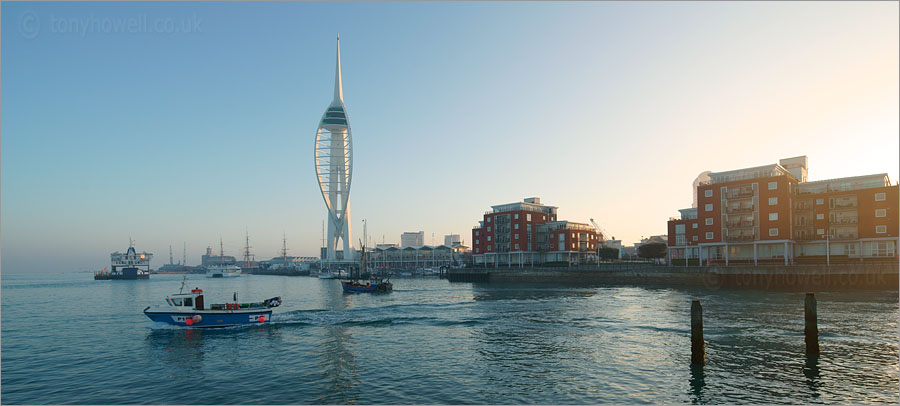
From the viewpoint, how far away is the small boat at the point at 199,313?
43.1 m

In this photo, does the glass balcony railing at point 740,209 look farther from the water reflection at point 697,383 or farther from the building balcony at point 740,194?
the water reflection at point 697,383

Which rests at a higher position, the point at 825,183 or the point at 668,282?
the point at 825,183

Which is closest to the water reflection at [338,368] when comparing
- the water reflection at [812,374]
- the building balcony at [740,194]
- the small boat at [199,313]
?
the small boat at [199,313]

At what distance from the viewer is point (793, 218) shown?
89.5 m

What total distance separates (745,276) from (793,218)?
18267mm

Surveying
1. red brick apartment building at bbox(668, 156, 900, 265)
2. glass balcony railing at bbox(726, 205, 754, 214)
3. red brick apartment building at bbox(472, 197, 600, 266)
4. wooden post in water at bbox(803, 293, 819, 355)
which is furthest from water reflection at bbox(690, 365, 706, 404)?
red brick apartment building at bbox(472, 197, 600, 266)

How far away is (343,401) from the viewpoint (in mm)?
22469

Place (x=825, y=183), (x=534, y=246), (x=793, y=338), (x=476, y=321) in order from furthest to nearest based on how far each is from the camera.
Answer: (x=534, y=246), (x=825, y=183), (x=476, y=321), (x=793, y=338)

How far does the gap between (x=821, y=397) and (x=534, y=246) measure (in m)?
115

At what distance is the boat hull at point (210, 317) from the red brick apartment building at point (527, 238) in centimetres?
9743

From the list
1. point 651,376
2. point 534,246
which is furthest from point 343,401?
point 534,246

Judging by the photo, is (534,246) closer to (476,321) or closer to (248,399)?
(476,321)

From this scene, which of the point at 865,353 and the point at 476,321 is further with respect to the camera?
the point at 476,321

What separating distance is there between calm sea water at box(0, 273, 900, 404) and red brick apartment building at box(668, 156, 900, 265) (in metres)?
40.8
